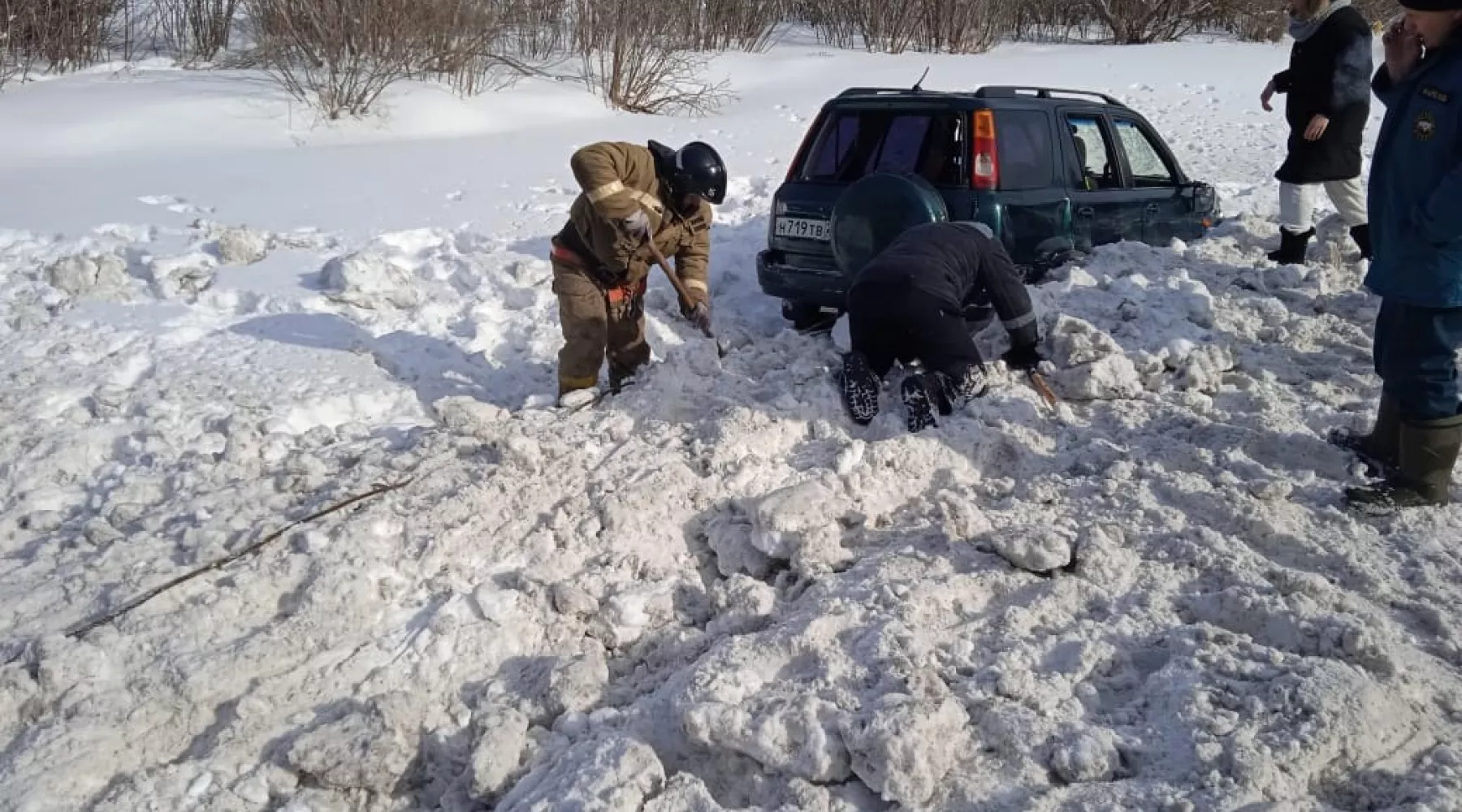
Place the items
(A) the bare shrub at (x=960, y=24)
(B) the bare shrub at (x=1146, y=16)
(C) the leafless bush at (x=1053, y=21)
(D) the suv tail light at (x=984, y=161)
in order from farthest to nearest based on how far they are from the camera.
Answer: (C) the leafless bush at (x=1053, y=21)
(B) the bare shrub at (x=1146, y=16)
(A) the bare shrub at (x=960, y=24)
(D) the suv tail light at (x=984, y=161)

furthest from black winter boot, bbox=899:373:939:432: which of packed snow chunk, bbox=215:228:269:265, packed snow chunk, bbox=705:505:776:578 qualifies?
packed snow chunk, bbox=215:228:269:265

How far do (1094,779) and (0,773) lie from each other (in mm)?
2911

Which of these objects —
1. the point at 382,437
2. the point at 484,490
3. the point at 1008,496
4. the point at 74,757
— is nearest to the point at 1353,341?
the point at 1008,496

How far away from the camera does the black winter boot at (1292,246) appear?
618 centimetres

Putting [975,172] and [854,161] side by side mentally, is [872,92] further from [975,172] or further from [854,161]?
[975,172]

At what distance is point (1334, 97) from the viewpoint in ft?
19.9

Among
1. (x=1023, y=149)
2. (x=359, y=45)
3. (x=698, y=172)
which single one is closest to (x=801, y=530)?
(x=698, y=172)

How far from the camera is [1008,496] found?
4.02 m

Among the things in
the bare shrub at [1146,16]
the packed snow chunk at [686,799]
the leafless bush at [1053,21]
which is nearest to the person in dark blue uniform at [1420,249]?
the packed snow chunk at [686,799]

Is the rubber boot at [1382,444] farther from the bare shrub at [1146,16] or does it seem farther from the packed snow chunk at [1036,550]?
the bare shrub at [1146,16]

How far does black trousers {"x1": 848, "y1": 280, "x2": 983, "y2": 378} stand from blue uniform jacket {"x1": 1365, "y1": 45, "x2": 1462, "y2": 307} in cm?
161

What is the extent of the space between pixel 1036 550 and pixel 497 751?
5.71ft

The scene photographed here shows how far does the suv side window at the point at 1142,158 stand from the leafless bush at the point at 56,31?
11627 mm

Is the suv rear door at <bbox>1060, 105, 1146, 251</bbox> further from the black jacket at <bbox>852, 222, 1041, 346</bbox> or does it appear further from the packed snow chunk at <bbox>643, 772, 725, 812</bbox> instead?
the packed snow chunk at <bbox>643, 772, 725, 812</bbox>
